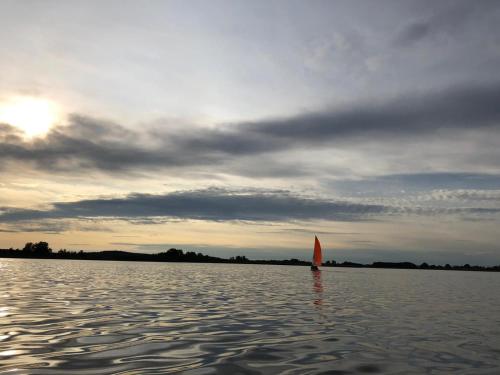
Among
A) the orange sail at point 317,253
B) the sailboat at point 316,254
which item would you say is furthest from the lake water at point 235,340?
the sailboat at point 316,254

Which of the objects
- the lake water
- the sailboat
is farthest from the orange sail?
the lake water

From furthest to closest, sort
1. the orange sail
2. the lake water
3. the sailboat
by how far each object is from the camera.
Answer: the sailboat
the orange sail
the lake water

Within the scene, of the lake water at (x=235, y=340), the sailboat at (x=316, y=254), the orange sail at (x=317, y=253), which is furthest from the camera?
the sailboat at (x=316, y=254)

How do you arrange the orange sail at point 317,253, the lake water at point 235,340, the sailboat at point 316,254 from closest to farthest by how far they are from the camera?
1. the lake water at point 235,340
2. the orange sail at point 317,253
3. the sailboat at point 316,254

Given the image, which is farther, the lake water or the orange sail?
the orange sail

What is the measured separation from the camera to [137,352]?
553 inches

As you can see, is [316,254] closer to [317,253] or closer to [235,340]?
[317,253]

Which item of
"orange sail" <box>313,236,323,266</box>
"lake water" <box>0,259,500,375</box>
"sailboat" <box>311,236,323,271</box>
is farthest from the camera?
"sailboat" <box>311,236,323,271</box>

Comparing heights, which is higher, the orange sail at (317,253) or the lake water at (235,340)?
the orange sail at (317,253)

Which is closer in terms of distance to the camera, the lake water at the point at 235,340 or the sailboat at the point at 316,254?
the lake water at the point at 235,340

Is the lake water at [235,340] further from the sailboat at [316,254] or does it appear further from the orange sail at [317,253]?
the sailboat at [316,254]

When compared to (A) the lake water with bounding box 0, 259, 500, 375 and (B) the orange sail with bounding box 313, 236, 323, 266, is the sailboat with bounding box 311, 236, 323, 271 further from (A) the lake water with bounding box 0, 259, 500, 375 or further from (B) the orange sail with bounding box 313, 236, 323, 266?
(A) the lake water with bounding box 0, 259, 500, 375

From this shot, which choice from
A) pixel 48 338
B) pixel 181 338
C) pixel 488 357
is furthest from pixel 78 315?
pixel 488 357

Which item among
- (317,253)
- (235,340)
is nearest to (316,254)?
(317,253)
